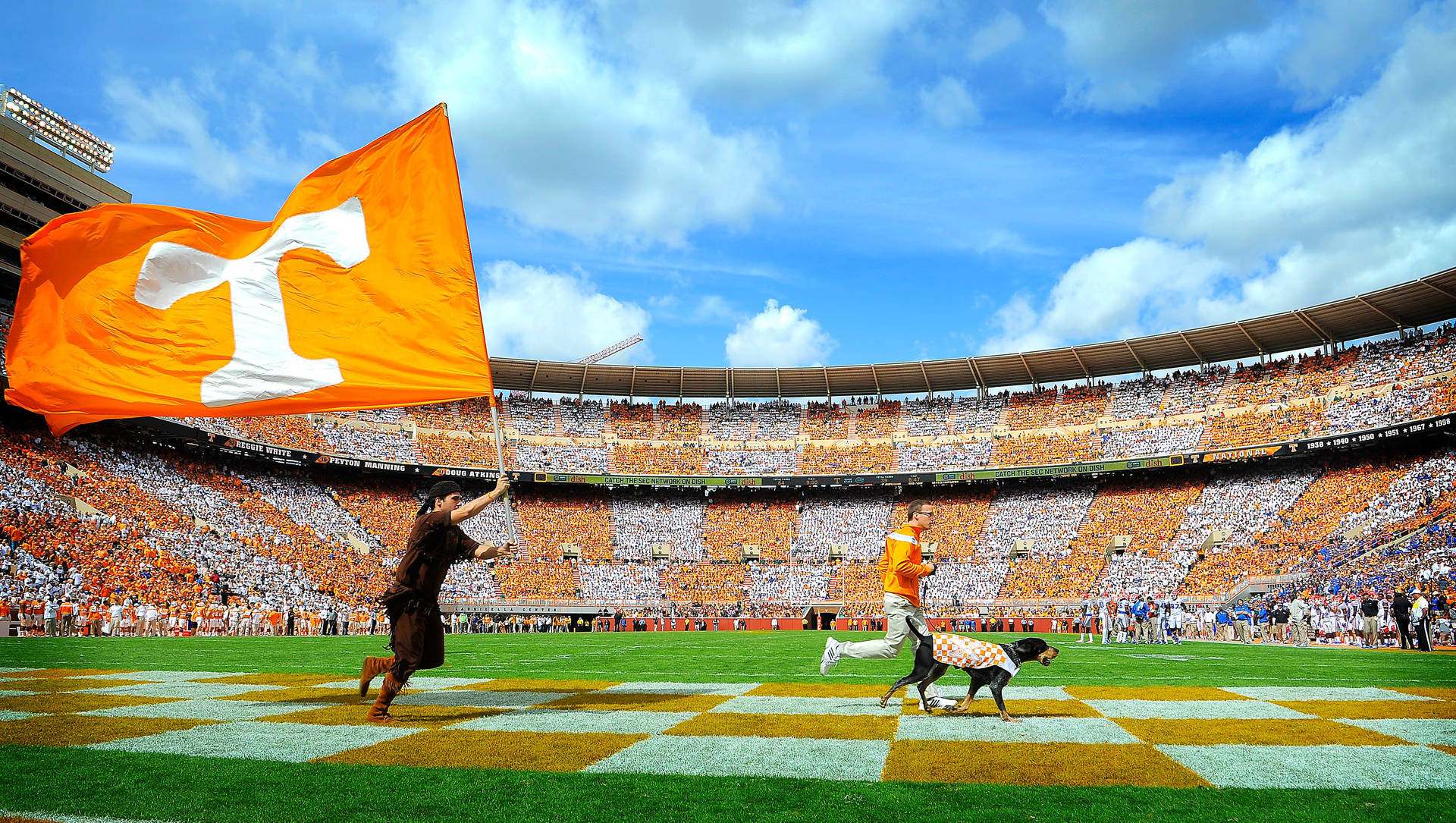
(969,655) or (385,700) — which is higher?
(969,655)

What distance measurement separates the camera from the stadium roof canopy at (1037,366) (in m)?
46.1

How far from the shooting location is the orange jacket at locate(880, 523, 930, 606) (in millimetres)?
9016

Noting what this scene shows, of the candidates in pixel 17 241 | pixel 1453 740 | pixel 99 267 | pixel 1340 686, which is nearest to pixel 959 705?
pixel 1453 740

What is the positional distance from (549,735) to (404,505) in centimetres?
5000

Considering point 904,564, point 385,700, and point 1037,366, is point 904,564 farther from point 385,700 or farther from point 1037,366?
point 1037,366

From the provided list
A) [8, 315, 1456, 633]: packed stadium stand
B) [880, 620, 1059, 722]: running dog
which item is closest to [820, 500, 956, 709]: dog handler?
[880, 620, 1059, 722]: running dog

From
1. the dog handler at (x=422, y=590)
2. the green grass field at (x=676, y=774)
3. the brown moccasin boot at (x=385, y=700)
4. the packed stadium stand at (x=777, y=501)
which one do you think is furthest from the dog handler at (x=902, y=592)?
the packed stadium stand at (x=777, y=501)

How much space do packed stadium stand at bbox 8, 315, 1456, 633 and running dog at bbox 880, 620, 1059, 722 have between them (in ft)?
102

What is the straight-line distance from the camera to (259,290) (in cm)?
978

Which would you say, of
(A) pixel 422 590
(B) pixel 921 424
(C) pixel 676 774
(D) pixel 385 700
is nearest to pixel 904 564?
(C) pixel 676 774

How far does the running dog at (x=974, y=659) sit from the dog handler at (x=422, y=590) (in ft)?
14.2

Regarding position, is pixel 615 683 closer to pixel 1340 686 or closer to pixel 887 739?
pixel 887 739

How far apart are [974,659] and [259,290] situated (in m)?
8.70

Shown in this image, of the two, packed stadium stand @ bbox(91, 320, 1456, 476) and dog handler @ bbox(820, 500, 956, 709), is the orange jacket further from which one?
packed stadium stand @ bbox(91, 320, 1456, 476)
